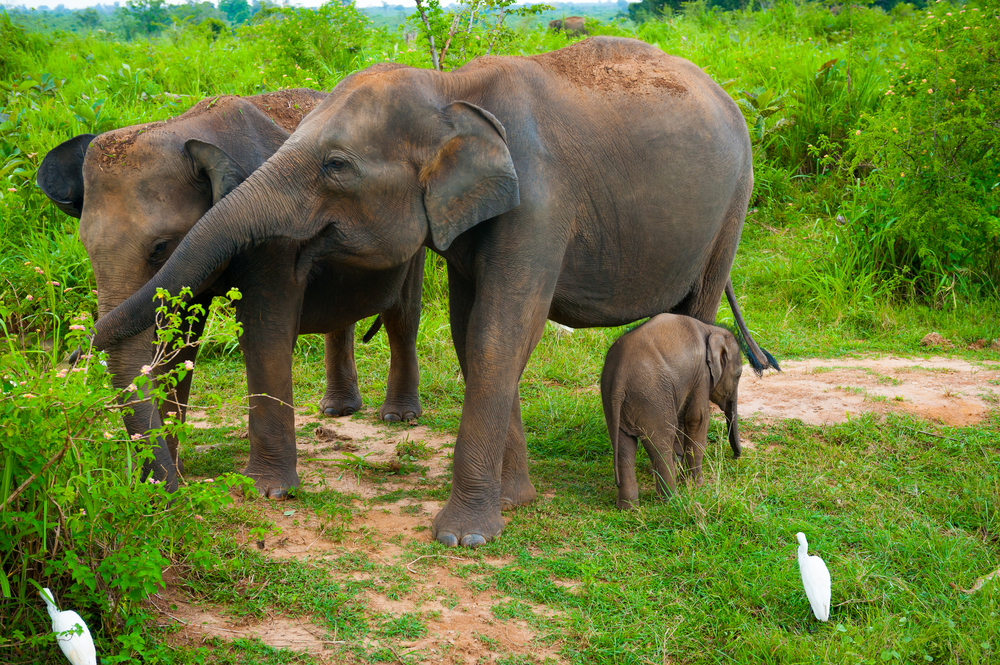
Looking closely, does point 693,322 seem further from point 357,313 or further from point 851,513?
point 357,313

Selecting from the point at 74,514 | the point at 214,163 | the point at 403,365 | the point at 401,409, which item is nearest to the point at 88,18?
the point at 403,365

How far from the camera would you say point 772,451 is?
17.2ft

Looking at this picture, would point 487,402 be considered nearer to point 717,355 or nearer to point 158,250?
point 717,355

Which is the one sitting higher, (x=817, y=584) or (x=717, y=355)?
(x=717, y=355)

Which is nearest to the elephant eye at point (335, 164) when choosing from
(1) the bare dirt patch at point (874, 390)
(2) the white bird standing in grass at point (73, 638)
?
(2) the white bird standing in grass at point (73, 638)

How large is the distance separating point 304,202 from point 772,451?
307cm

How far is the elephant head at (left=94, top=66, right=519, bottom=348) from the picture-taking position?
12.1 feet

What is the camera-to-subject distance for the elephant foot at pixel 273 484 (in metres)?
4.62

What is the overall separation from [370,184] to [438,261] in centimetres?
446

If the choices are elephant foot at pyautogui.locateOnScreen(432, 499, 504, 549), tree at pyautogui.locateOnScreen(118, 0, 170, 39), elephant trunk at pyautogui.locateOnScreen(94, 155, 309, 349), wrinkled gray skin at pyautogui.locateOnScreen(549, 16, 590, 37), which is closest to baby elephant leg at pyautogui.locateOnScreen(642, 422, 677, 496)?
elephant foot at pyautogui.locateOnScreen(432, 499, 504, 549)

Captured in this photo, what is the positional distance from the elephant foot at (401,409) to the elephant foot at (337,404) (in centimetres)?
26

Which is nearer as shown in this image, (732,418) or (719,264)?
(732,418)

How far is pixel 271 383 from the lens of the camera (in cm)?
455

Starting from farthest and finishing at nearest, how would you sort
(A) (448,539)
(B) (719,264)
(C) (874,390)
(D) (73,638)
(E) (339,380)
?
1. (E) (339,380)
2. (C) (874,390)
3. (B) (719,264)
4. (A) (448,539)
5. (D) (73,638)
